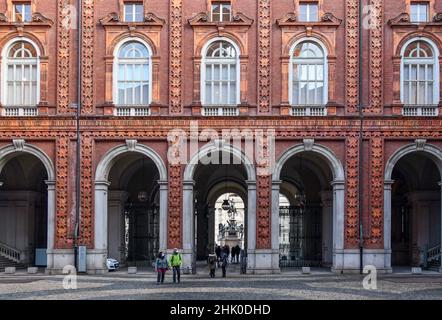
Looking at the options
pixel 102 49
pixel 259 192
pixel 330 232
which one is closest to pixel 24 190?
pixel 102 49

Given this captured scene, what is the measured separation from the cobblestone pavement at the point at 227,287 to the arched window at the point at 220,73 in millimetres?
8101

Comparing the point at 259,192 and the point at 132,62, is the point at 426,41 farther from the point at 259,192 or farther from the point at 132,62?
the point at 132,62

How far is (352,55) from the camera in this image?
36.9m

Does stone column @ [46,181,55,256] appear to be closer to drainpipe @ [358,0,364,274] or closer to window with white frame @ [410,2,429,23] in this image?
drainpipe @ [358,0,364,274]

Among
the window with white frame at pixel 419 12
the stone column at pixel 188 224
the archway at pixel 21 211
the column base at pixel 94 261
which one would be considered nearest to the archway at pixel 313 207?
the stone column at pixel 188 224

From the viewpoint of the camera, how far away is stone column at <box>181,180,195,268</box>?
36562mm

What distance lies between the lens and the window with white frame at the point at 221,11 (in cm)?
3741

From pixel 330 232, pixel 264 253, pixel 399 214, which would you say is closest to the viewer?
pixel 264 253

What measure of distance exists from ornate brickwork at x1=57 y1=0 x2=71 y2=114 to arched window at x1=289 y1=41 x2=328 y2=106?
33.6ft

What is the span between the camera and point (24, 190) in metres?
41.8

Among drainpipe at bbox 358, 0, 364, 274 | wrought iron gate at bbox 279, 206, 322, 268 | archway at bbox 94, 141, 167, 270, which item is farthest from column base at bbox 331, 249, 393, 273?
archway at bbox 94, 141, 167, 270

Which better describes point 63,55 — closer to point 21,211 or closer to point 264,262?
point 21,211

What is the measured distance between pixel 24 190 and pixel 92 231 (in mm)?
6892

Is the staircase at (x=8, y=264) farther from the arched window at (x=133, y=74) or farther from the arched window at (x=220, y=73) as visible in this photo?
the arched window at (x=220, y=73)
